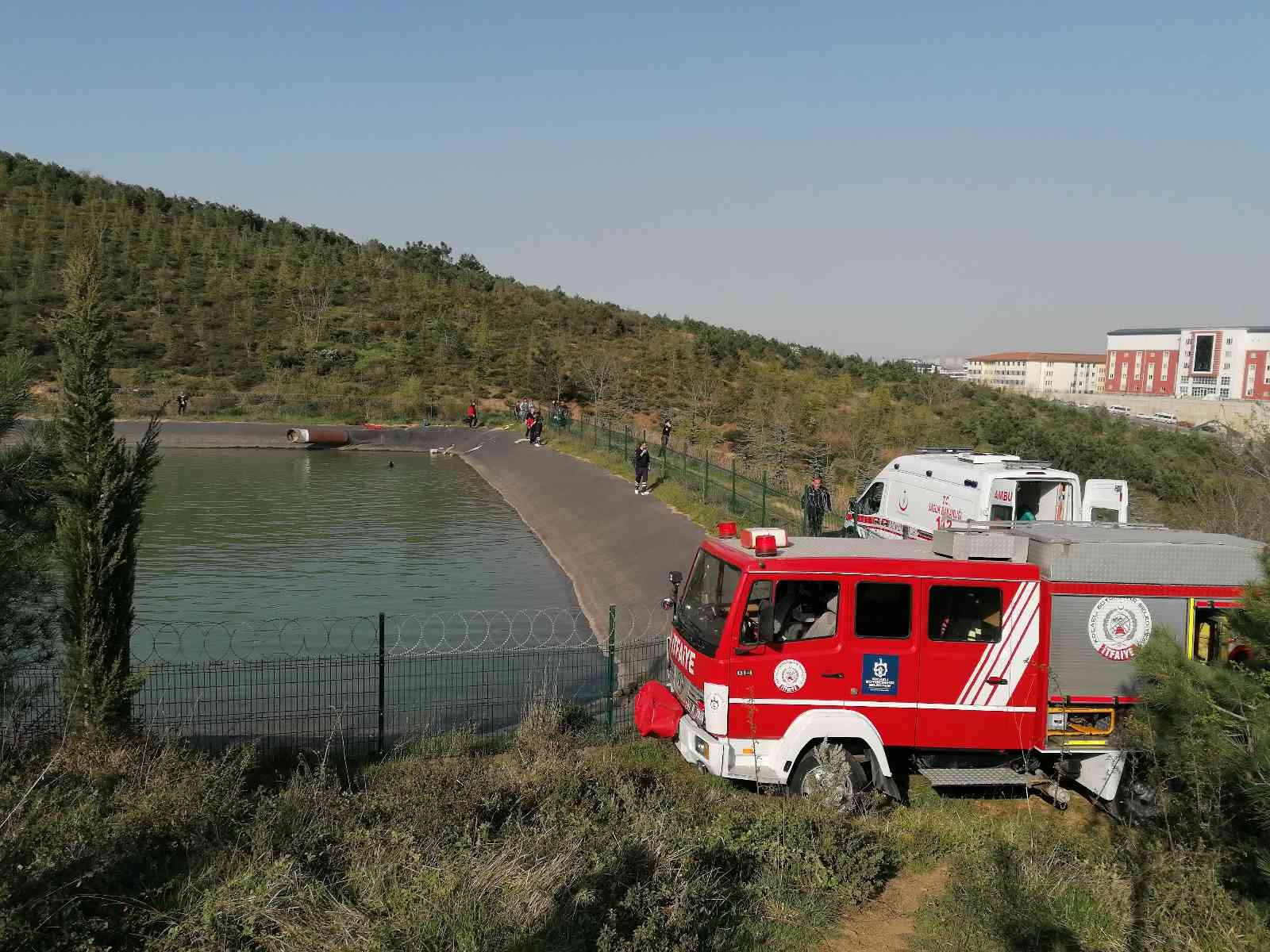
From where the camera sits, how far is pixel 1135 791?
9859 millimetres

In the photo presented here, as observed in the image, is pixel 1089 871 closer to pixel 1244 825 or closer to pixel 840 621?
pixel 1244 825

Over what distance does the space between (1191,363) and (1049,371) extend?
4141cm

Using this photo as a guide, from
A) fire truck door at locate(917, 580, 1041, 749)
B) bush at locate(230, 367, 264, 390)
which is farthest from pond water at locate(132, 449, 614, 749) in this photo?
bush at locate(230, 367, 264, 390)

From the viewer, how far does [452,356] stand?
3103 inches

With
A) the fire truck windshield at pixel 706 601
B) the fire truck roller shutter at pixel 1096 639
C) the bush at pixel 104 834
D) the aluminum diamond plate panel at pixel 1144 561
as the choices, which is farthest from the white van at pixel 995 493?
the bush at pixel 104 834

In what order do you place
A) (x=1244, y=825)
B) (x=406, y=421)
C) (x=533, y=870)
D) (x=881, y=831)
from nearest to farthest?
(x=533, y=870) < (x=1244, y=825) < (x=881, y=831) < (x=406, y=421)

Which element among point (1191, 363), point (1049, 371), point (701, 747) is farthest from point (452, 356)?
point (1049, 371)

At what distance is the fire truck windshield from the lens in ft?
34.1

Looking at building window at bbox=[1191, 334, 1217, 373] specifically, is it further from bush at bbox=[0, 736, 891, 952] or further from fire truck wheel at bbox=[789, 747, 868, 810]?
bush at bbox=[0, 736, 891, 952]

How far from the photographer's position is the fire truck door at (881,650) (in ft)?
32.9

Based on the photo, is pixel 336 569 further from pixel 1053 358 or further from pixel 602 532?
pixel 1053 358

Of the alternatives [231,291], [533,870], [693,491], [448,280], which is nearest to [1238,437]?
[693,491]

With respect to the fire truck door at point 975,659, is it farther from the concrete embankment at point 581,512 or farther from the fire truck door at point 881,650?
the concrete embankment at point 581,512

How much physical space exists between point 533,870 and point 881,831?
3.58 metres
